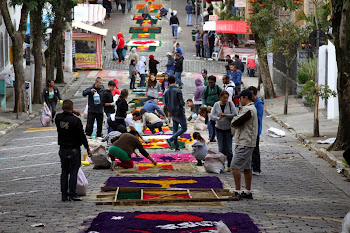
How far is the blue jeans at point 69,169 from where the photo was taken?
38.2ft

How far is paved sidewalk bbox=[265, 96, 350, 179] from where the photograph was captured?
54.5 feet

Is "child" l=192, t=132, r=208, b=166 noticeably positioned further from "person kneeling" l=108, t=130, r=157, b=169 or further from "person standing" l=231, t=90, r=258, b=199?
"person standing" l=231, t=90, r=258, b=199

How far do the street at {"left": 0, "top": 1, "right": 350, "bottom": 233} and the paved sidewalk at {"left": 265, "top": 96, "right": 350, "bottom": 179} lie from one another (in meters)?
0.22

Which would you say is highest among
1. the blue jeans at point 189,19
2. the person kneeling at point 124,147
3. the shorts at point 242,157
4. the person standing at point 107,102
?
the blue jeans at point 189,19

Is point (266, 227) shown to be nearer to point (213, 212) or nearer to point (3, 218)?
point (213, 212)

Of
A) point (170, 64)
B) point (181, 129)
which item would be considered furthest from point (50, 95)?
point (170, 64)

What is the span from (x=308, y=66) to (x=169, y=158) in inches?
552

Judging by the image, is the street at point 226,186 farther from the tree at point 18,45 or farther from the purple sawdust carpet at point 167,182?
the tree at point 18,45

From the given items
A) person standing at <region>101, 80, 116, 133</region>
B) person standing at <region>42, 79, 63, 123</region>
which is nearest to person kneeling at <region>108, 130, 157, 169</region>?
person standing at <region>101, 80, 116, 133</region>

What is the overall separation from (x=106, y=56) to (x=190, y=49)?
6.32m

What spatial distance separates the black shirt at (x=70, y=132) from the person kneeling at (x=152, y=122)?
9237mm

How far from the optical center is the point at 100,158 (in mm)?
15195

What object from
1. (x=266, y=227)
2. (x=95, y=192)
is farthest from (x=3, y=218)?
(x=266, y=227)

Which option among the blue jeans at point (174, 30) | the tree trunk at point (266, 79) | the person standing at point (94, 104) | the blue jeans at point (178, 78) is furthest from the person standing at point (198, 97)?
the blue jeans at point (174, 30)
